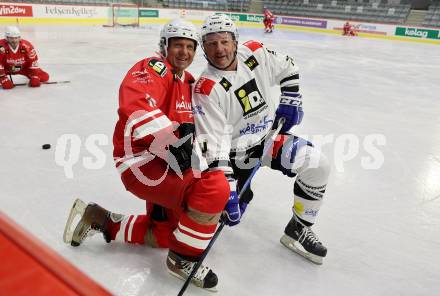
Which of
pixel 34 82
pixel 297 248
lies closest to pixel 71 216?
pixel 297 248

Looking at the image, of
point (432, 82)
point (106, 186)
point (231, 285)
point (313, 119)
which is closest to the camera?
point (231, 285)

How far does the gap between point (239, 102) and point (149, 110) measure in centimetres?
54

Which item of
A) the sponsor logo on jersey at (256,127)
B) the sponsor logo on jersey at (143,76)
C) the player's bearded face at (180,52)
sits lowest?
the sponsor logo on jersey at (256,127)

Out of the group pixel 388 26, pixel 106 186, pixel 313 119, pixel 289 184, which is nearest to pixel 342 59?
pixel 313 119

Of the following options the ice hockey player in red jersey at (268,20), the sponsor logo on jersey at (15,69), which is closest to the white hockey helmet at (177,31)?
the sponsor logo on jersey at (15,69)

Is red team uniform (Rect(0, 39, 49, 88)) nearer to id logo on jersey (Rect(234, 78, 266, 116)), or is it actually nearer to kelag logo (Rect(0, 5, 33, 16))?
id logo on jersey (Rect(234, 78, 266, 116))

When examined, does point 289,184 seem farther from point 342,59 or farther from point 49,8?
point 49,8

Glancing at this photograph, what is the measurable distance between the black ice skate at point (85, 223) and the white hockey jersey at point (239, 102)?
0.67m

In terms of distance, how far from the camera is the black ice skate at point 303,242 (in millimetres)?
1883

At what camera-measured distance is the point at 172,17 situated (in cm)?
1716

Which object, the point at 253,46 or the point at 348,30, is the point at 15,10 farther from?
the point at 348,30

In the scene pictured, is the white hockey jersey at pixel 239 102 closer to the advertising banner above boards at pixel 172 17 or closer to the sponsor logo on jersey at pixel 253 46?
the sponsor logo on jersey at pixel 253 46

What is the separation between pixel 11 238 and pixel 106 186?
6.36 ft

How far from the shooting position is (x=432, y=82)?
22.5ft
